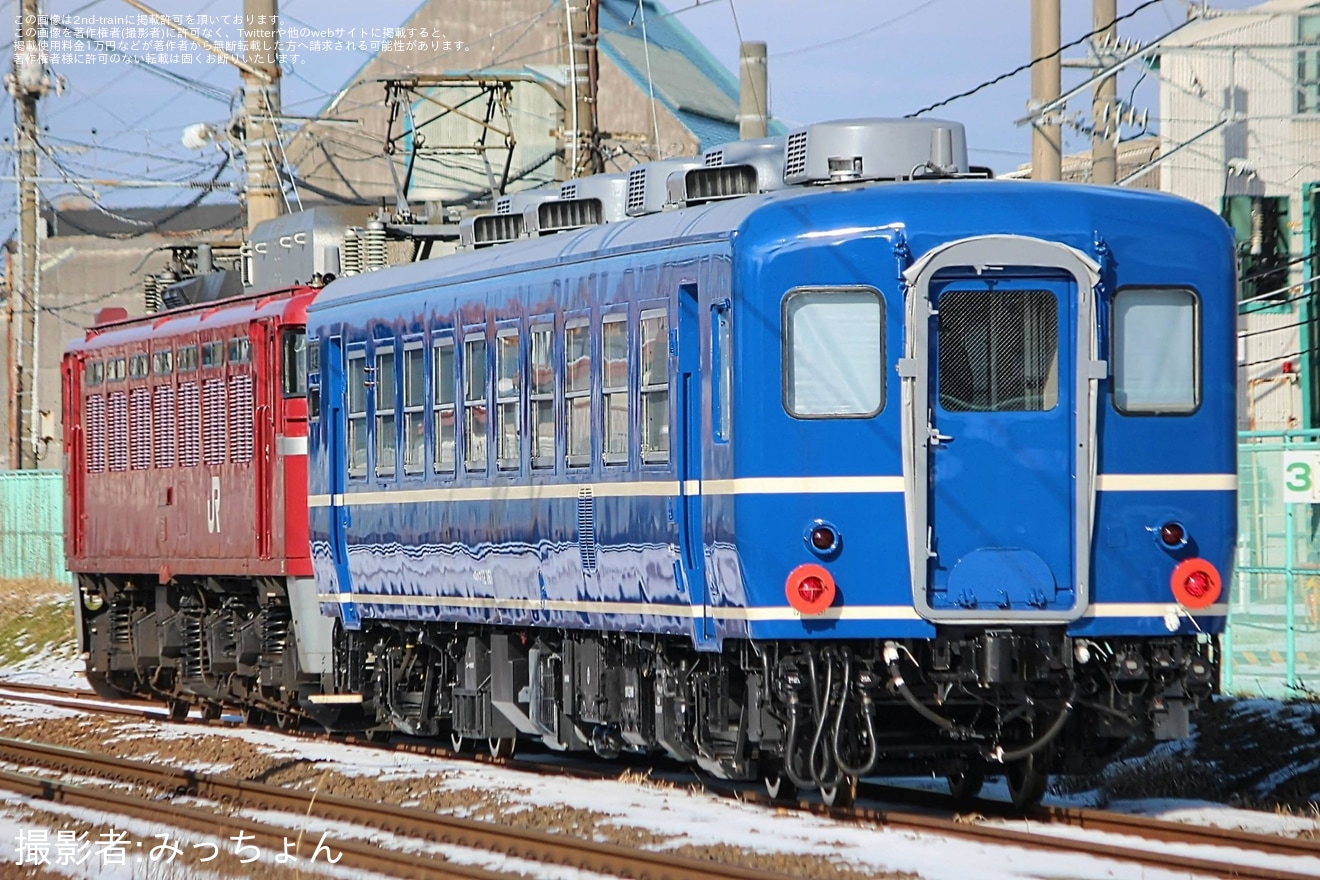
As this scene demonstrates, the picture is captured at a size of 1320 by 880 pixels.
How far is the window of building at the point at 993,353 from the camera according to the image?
1095cm

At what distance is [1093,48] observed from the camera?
23609 mm

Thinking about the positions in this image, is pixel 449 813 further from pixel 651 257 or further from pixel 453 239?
pixel 453 239

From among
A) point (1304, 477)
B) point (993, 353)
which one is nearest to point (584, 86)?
point (1304, 477)

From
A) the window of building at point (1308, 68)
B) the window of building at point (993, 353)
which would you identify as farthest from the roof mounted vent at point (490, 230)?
the window of building at point (1308, 68)

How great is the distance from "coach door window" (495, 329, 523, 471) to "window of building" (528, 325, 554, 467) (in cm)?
17

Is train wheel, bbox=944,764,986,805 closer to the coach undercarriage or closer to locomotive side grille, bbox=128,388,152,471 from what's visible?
the coach undercarriage

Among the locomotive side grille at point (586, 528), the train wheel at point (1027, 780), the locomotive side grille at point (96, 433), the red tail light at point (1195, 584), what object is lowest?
the train wheel at point (1027, 780)

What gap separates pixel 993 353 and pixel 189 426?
31.4 feet

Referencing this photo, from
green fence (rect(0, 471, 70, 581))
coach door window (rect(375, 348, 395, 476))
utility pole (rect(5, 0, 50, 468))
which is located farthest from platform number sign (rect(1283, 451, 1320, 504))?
utility pole (rect(5, 0, 50, 468))

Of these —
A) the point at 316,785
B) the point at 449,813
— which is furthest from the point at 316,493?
the point at 449,813

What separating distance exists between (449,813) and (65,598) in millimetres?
22552

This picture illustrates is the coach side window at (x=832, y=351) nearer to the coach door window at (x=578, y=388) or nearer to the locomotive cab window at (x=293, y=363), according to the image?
the coach door window at (x=578, y=388)

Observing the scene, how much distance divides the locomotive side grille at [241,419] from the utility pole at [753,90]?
14194mm

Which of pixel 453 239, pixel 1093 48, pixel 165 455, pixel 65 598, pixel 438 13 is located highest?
pixel 438 13
